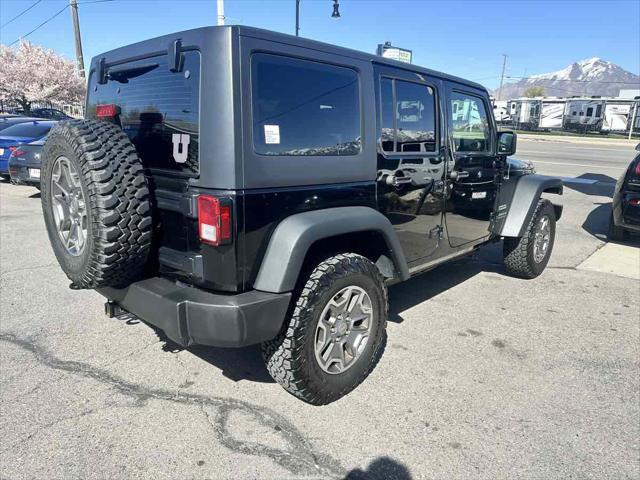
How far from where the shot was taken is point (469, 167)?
416 cm

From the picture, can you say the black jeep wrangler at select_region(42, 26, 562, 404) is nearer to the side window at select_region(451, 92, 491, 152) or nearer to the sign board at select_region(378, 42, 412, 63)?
the side window at select_region(451, 92, 491, 152)

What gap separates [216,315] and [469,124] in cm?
298

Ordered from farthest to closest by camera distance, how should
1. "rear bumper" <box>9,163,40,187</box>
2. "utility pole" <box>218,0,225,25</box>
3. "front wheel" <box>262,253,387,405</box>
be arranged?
"utility pole" <box>218,0,225,25</box>, "rear bumper" <box>9,163,40,187</box>, "front wheel" <box>262,253,387,405</box>

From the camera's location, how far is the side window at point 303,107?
2.46 metres

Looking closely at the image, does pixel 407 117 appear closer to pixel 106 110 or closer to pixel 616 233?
pixel 106 110

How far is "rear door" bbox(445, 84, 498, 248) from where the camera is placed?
3.95 metres

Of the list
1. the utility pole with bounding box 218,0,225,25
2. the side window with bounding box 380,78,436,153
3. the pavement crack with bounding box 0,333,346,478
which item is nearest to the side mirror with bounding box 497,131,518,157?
the side window with bounding box 380,78,436,153

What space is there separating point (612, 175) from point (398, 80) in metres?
14.6

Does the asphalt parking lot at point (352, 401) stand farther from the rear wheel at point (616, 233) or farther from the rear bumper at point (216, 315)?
the rear wheel at point (616, 233)

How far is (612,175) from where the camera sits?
1505 centimetres

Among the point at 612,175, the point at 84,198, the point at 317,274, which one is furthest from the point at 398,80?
the point at 612,175

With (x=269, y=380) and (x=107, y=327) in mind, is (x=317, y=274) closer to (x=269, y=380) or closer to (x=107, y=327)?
(x=269, y=380)

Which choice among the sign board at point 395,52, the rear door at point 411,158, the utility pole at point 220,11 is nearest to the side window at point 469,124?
the rear door at point 411,158

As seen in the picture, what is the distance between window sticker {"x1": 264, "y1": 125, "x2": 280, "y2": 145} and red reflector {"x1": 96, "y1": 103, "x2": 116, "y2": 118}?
3.80ft
